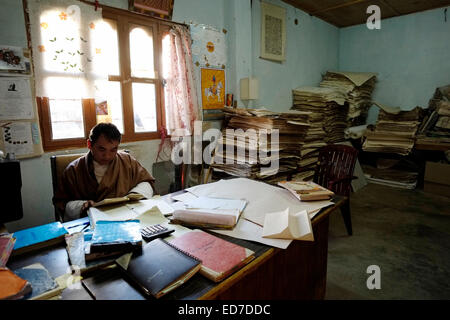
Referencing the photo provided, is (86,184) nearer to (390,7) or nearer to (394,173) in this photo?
(394,173)

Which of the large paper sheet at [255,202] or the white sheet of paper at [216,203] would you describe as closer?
the large paper sheet at [255,202]

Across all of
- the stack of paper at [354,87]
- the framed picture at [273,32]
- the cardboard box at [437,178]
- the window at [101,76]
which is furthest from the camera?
the stack of paper at [354,87]

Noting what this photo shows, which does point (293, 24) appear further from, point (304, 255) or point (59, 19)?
point (304, 255)

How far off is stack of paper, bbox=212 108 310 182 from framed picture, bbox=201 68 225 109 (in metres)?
0.17

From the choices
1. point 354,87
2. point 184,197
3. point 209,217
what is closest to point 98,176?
point 184,197

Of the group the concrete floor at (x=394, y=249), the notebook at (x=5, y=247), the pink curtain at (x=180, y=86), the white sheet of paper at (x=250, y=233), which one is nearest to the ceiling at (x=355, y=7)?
the pink curtain at (x=180, y=86)

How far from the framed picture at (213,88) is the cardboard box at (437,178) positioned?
3.26 m

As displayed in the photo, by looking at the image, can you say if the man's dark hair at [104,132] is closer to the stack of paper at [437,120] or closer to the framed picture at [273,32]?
the framed picture at [273,32]

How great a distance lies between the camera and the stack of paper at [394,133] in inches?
176

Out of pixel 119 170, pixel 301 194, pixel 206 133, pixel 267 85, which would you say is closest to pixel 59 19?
pixel 119 170

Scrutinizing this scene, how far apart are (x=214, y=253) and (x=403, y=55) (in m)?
5.48

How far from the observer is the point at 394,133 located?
4.60 metres

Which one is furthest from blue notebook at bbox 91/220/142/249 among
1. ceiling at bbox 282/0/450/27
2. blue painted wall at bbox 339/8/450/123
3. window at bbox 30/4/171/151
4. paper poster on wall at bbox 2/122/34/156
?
blue painted wall at bbox 339/8/450/123
